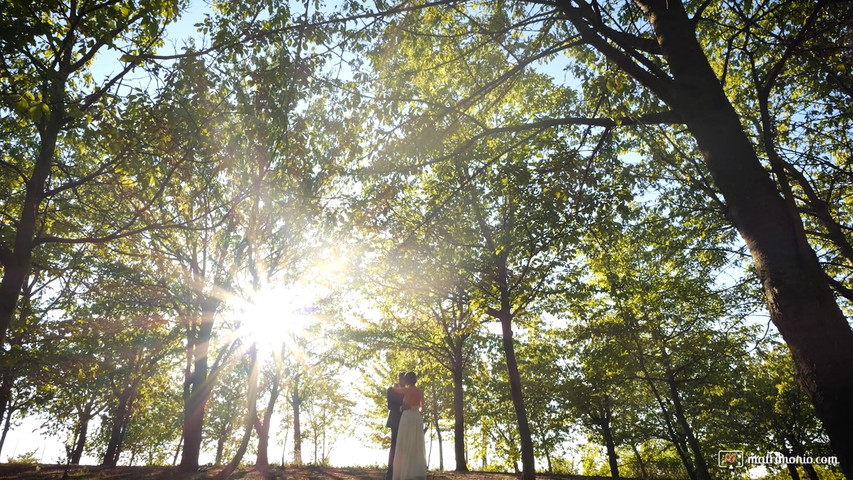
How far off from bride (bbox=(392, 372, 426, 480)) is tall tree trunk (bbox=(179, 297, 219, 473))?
8.71 m

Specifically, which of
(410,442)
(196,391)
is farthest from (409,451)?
(196,391)

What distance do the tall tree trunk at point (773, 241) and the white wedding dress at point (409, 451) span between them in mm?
7031

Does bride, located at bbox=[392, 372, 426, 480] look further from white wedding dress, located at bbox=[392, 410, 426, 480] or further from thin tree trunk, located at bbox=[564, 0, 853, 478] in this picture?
thin tree trunk, located at bbox=[564, 0, 853, 478]

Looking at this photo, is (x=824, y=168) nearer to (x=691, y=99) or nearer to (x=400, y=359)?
(x=691, y=99)

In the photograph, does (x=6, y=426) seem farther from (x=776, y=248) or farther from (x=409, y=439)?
(x=776, y=248)

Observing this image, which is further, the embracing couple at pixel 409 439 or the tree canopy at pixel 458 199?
the embracing couple at pixel 409 439

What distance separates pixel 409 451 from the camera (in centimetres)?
884

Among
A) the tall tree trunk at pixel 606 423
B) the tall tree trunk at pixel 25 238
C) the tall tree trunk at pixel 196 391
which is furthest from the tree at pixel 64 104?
the tall tree trunk at pixel 606 423

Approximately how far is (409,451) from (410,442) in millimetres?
179

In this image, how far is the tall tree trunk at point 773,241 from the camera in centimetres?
305

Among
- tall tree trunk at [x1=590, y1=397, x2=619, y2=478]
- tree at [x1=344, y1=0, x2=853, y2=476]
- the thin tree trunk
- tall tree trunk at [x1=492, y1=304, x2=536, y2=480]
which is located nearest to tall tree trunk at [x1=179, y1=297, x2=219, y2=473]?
tall tree trunk at [x1=492, y1=304, x2=536, y2=480]

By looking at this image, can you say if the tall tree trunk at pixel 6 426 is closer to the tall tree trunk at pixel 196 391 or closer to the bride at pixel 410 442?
the tall tree trunk at pixel 196 391

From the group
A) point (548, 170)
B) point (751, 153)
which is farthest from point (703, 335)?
point (751, 153)

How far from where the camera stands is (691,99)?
4.14 m
